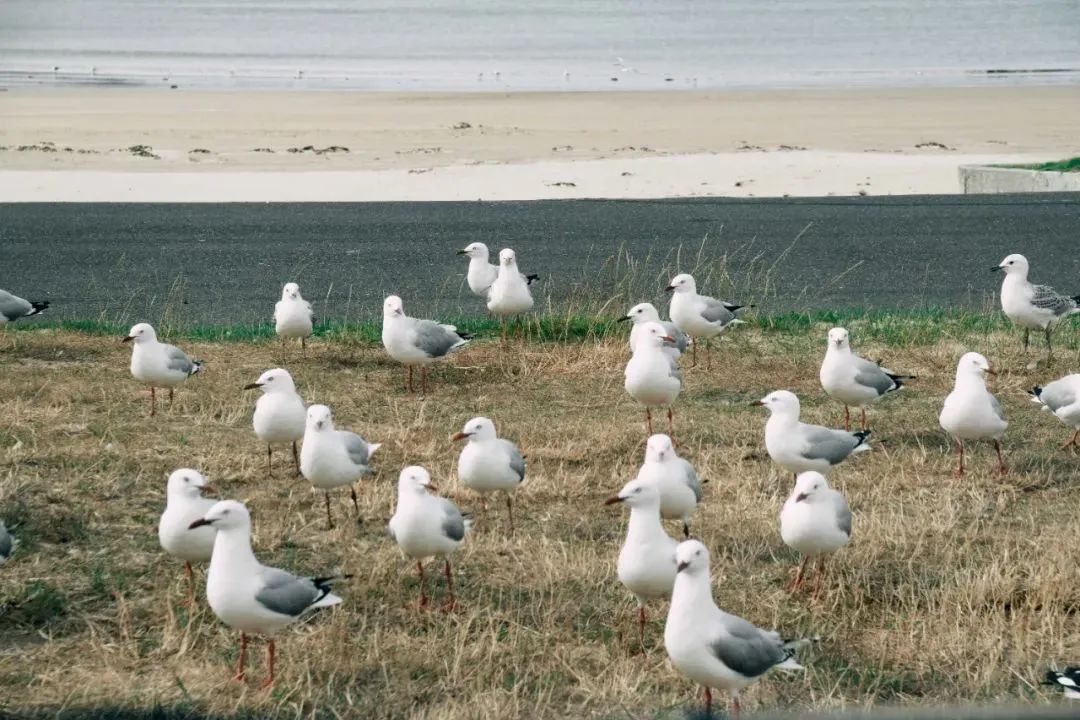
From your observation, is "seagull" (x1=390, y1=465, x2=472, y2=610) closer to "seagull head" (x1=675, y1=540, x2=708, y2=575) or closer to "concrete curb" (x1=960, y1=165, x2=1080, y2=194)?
"seagull head" (x1=675, y1=540, x2=708, y2=575)

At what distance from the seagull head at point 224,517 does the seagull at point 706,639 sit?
72.8 inches

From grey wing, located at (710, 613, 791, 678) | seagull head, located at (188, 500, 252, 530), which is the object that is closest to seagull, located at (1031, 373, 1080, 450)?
grey wing, located at (710, 613, 791, 678)

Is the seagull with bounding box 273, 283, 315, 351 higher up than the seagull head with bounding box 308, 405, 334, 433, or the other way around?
the seagull with bounding box 273, 283, 315, 351

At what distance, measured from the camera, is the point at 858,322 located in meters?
12.8

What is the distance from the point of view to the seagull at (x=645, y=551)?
6.25m

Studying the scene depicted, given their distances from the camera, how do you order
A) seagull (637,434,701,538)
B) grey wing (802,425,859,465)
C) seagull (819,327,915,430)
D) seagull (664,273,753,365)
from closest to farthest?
seagull (637,434,701,538), grey wing (802,425,859,465), seagull (819,327,915,430), seagull (664,273,753,365)

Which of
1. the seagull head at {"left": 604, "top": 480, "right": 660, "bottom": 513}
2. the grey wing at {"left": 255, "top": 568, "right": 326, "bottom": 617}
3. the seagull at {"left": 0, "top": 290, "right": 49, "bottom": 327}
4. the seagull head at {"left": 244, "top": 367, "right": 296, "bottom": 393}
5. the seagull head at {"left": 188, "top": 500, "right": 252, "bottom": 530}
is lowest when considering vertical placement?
the grey wing at {"left": 255, "top": 568, "right": 326, "bottom": 617}

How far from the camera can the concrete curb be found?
71.6 feet

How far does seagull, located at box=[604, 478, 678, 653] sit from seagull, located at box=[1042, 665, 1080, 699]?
158 centimetres

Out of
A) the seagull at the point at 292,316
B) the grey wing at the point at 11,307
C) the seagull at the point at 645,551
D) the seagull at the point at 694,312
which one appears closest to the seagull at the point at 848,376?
the seagull at the point at 694,312

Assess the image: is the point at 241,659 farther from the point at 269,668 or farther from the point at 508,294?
the point at 508,294

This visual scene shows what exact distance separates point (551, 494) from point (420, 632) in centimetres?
205

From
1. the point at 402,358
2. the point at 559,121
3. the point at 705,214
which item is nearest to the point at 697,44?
the point at 559,121

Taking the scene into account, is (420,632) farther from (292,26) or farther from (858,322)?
(292,26)
